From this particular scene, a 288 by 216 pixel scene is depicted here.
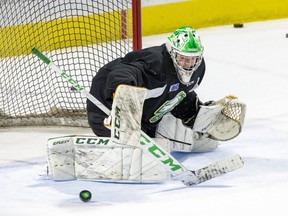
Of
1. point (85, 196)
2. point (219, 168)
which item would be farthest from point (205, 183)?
point (85, 196)

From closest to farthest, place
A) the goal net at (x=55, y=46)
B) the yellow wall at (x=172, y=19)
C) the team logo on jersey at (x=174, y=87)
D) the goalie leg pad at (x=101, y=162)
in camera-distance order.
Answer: the goalie leg pad at (x=101, y=162) → the team logo on jersey at (x=174, y=87) → the goal net at (x=55, y=46) → the yellow wall at (x=172, y=19)

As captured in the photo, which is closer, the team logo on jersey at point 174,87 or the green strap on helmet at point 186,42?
the green strap on helmet at point 186,42

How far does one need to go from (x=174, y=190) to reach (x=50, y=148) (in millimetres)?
522

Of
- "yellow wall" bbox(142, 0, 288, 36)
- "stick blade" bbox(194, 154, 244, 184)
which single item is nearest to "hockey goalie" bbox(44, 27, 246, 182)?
"stick blade" bbox(194, 154, 244, 184)

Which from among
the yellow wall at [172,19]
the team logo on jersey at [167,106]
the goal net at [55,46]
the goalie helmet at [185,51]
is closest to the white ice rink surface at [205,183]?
→ the team logo on jersey at [167,106]

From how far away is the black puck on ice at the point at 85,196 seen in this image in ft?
12.2

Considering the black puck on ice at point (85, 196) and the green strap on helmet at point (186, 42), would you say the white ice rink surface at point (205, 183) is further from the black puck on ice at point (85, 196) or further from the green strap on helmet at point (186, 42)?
the green strap on helmet at point (186, 42)

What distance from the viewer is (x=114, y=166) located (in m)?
4.00

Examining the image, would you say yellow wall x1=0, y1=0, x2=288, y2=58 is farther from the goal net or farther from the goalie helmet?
the goalie helmet

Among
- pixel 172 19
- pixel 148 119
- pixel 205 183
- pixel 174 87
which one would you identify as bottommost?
pixel 172 19

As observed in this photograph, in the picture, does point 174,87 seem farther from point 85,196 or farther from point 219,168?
point 85,196

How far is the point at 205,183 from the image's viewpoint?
398 centimetres

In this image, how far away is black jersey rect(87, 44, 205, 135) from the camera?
4.11m

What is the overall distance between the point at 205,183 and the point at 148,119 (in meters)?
0.49
